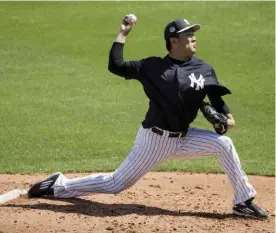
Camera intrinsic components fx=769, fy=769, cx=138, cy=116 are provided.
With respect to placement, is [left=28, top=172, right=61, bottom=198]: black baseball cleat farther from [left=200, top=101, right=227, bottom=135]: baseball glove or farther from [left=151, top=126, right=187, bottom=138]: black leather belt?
[left=200, top=101, right=227, bottom=135]: baseball glove

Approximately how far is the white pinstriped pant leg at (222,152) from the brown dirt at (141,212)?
0.89 ft

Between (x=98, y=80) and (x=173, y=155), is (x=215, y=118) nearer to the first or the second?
(x=173, y=155)

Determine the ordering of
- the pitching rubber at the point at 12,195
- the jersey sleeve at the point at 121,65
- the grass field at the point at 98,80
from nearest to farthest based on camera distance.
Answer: the jersey sleeve at the point at 121,65
the pitching rubber at the point at 12,195
the grass field at the point at 98,80

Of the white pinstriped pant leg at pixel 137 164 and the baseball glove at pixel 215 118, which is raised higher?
the baseball glove at pixel 215 118

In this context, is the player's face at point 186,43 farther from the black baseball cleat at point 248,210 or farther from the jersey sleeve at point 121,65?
the black baseball cleat at point 248,210

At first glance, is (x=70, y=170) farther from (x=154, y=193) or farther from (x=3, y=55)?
(x=3, y=55)

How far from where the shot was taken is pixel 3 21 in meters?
17.0

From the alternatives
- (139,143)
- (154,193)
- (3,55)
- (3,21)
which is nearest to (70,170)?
(154,193)

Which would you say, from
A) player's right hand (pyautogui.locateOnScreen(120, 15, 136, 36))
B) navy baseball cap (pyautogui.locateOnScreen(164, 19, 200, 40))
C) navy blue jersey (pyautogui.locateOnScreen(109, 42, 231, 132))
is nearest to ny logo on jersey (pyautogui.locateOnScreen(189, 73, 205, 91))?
navy blue jersey (pyautogui.locateOnScreen(109, 42, 231, 132))

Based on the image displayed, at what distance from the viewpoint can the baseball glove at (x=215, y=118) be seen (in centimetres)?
670

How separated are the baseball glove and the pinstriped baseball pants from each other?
8 cm

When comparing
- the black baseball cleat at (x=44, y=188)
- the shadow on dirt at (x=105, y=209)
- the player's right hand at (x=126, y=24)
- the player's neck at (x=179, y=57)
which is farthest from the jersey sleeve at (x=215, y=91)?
the black baseball cleat at (x=44, y=188)

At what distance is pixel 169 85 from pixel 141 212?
3.80 ft

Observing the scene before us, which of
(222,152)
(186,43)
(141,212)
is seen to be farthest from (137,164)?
(186,43)
